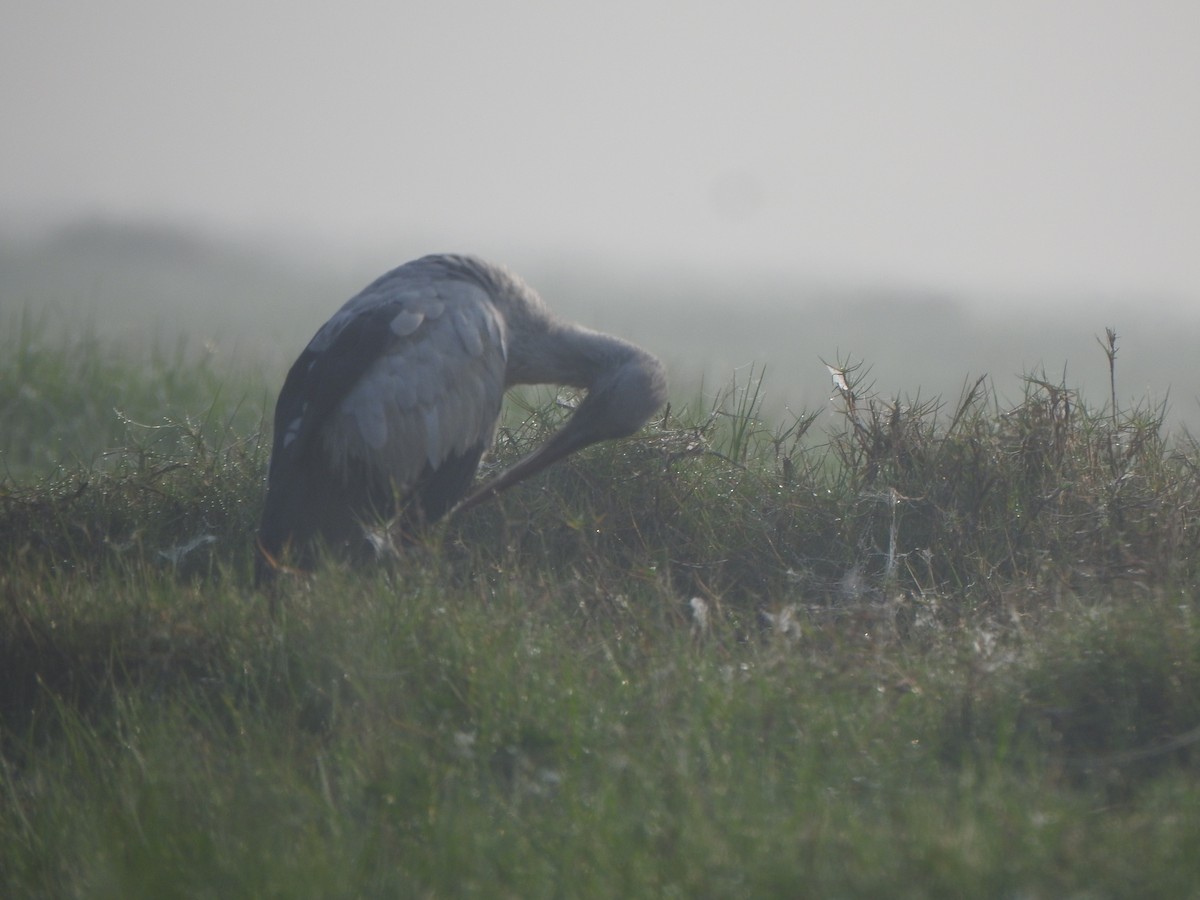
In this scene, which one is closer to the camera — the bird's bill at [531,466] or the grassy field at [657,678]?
the grassy field at [657,678]

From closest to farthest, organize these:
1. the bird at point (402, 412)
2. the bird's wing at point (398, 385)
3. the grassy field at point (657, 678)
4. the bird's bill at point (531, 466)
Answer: the grassy field at point (657, 678) < the bird at point (402, 412) < the bird's wing at point (398, 385) < the bird's bill at point (531, 466)

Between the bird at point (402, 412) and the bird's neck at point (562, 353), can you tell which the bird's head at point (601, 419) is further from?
the bird's neck at point (562, 353)

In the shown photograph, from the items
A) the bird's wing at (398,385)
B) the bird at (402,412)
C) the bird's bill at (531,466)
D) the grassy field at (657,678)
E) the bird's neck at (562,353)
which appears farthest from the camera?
the bird's neck at (562,353)

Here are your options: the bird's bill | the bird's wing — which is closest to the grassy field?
the bird's bill

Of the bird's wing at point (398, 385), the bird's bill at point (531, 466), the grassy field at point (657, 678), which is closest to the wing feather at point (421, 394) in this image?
the bird's wing at point (398, 385)

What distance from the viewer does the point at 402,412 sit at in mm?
4949

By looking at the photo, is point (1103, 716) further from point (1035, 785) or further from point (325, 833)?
point (325, 833)

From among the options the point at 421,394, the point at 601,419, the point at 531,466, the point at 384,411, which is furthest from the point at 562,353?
the point at 384,411

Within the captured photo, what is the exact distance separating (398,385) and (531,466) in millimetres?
661

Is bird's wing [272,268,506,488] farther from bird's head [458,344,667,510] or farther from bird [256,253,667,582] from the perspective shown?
bird's head [458,344,667,510]

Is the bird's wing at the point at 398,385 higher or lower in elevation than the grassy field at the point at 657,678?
higher

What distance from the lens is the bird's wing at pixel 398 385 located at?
483 centimetres

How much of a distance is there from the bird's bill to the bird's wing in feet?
0.71

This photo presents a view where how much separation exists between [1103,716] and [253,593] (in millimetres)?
2751
